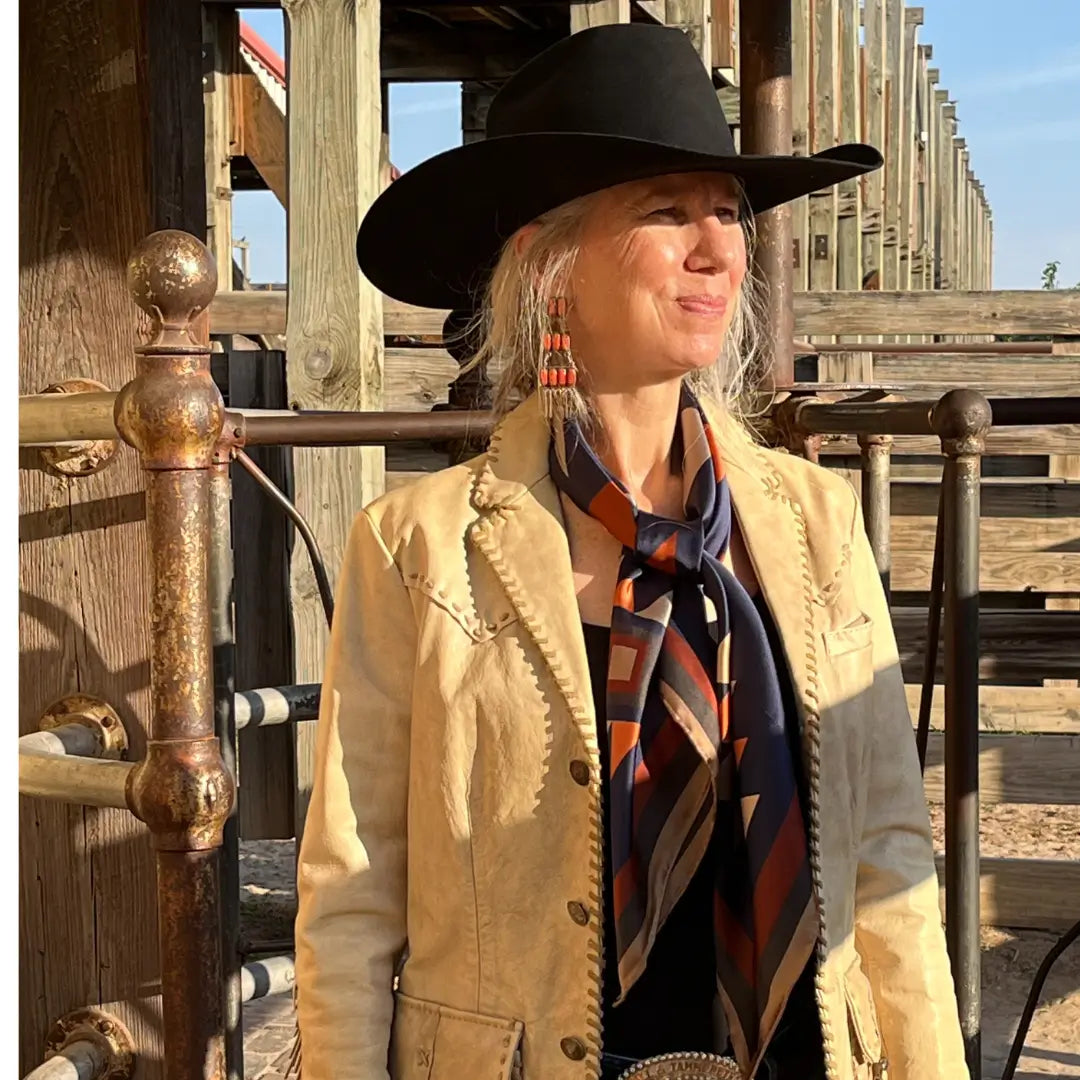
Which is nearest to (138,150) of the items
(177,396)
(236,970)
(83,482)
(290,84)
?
(83,482)

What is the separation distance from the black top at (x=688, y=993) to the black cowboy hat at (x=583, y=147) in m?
0.53

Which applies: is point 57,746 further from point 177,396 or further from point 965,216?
point 965,216

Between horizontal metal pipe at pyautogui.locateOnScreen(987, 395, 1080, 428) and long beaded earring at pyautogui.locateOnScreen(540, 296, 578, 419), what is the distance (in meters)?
1.05

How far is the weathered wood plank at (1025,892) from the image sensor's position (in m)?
4.49

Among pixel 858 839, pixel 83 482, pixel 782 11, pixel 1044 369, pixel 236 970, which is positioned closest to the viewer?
pixel 858 839

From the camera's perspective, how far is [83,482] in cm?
250

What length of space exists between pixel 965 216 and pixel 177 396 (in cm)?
3970

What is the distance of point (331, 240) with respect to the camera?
4.26 metres

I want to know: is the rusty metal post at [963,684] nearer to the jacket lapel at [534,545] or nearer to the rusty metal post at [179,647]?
the jacket lapel at [534,545]

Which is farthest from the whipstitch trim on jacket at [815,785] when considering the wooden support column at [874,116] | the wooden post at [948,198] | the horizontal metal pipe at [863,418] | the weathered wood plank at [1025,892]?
the wooden post at [948,198]

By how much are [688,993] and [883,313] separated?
204 inches

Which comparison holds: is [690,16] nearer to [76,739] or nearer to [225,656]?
[225,656]

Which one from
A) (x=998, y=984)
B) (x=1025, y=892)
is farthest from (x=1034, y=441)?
(x=998, y=984)

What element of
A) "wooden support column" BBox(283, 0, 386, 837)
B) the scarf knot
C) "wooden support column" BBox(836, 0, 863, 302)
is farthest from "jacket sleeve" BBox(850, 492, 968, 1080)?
"wooden support column" BBox(836, 0, 863, 302)
